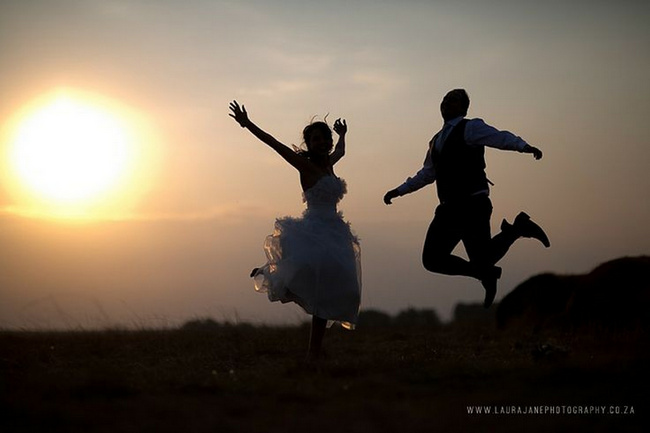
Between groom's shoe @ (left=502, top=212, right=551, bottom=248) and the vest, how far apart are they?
0.68m

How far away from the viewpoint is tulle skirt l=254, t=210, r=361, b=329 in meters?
7.96

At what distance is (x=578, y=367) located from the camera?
620 cm

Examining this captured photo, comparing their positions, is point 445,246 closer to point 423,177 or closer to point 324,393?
point 423,177

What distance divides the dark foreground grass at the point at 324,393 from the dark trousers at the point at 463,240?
1.06 m

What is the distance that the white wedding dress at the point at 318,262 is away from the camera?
7.96 metres

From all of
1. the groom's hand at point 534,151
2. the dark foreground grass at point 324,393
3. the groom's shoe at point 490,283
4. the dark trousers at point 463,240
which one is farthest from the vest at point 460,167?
the dark foreground grass at point 324,393

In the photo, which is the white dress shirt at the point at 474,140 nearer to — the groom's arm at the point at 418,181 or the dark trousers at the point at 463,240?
the groom's arm at the point at 418,181

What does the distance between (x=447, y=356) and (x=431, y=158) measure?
2.34 meters

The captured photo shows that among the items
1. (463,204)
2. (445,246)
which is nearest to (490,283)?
(445,246)

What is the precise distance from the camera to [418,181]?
893cm

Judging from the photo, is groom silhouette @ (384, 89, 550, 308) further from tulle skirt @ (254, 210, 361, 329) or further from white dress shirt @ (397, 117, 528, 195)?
tulle skirt @ (254, 210, 361, 329)

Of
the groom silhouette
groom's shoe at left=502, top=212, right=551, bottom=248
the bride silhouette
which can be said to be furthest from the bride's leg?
groom's shoe at left=502, top=212, right=551, bottom=248

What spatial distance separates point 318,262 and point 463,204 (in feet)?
5.78

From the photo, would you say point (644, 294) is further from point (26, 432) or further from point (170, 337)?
point (26, 432)
